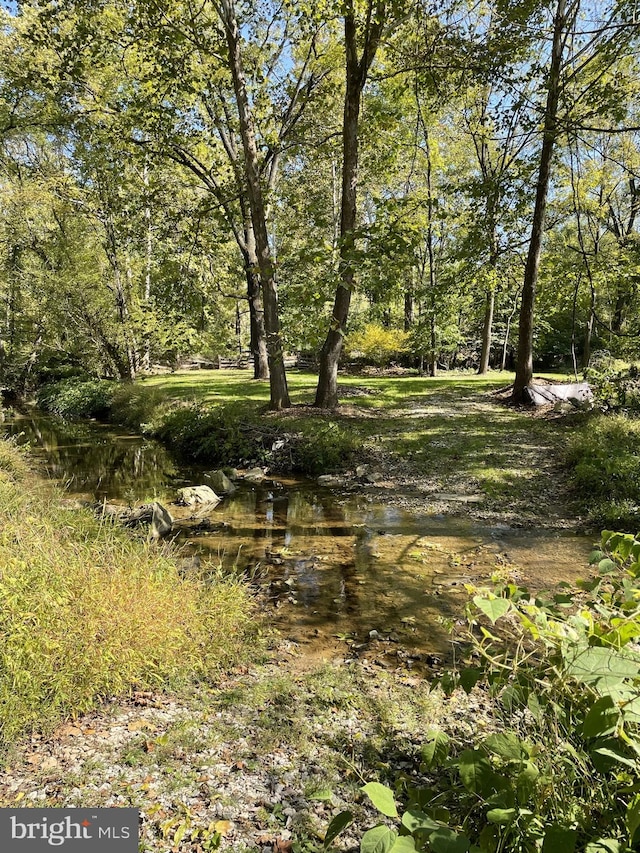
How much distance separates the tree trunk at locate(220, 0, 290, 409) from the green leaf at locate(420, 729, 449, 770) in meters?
9.35

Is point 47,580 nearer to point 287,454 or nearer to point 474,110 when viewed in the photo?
point 287,454

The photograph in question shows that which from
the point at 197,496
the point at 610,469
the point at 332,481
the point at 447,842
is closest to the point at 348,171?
the point at 332,481

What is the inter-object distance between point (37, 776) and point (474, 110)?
68.3ft

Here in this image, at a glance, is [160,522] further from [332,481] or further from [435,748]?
[435,748]

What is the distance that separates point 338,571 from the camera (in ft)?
19.6

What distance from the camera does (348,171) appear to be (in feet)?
39.3

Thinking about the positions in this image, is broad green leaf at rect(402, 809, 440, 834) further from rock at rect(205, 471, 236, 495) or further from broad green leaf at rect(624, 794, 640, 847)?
rock at rect(205, 471, 236, 495)

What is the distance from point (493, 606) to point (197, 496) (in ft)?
24.9

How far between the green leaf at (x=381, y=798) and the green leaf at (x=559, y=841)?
0.47 meters

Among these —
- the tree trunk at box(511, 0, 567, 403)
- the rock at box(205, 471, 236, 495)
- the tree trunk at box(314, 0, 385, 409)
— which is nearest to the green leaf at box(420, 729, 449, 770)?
the rock at box(205, 471, 236, 495)

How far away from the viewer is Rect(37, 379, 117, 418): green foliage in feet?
66.9

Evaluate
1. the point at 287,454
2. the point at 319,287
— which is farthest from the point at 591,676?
the point at 287,454

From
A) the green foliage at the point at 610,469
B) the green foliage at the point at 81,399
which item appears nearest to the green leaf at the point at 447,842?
the green foliage at the point at 610,469

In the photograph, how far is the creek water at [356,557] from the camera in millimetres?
4625
